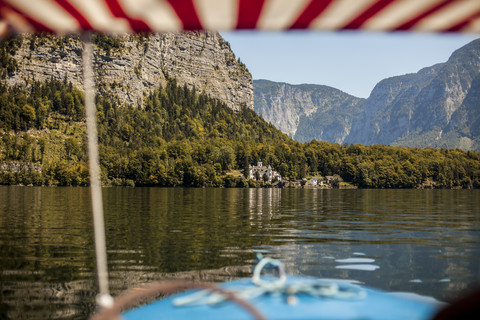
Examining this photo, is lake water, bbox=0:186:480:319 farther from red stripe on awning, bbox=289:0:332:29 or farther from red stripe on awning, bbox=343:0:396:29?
red stripe on awning, bbox=343:0:396:29

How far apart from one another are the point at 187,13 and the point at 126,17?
755mm

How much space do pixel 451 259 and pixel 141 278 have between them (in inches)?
505

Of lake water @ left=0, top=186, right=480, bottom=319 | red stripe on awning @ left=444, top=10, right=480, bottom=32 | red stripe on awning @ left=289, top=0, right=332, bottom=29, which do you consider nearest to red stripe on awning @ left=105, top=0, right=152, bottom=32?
red stripe on awning @ left=289, top=0, right=332, bottom=29

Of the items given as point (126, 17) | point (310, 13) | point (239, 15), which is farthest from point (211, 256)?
point (310, 13)

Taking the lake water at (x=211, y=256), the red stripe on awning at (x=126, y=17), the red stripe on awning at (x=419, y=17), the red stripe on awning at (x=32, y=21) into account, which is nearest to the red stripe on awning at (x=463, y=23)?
the red stripe on awning at (x=419, y=17)

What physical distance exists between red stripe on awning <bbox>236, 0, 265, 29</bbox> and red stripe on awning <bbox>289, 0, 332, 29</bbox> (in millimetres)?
504

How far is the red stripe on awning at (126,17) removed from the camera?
191 inches

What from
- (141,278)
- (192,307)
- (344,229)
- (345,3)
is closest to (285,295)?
(192,307)

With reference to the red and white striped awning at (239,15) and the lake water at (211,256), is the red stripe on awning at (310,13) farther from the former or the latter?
the lake water at (211,256)

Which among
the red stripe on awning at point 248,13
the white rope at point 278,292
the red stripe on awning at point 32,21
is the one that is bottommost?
the white rope at point 278,292

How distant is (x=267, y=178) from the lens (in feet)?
656

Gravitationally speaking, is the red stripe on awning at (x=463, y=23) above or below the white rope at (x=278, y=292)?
above

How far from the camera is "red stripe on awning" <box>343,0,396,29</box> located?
490 cm

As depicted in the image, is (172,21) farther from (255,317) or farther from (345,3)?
(255,317)
